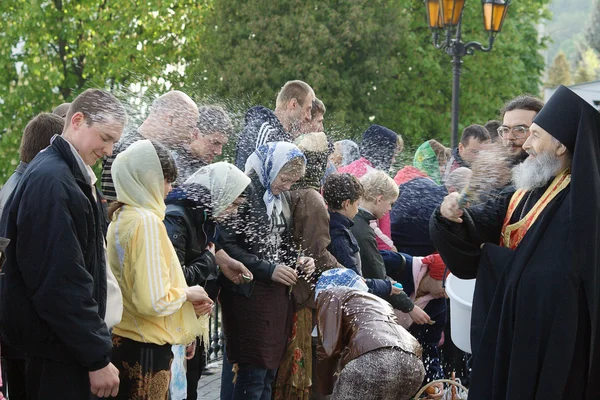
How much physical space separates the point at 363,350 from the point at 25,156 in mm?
2444

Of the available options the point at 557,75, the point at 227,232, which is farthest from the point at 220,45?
the point at 557,75

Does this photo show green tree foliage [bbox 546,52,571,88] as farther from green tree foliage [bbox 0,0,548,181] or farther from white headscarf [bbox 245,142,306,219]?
white headscarf [bbox 245,142,306,219]

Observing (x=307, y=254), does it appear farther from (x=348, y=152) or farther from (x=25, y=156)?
(x=348, y=152)

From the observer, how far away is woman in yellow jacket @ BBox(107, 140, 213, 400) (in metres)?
4.99

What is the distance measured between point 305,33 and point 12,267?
2114 cm

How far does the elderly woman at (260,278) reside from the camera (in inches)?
245

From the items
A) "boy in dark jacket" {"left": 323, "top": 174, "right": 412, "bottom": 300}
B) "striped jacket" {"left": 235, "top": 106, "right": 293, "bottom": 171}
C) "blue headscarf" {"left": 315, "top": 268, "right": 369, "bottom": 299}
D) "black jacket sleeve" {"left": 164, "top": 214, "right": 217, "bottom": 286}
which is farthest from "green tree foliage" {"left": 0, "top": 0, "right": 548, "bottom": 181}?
"blue headscarf" {"left": 315, "top": 268, "right": 369, "bottom": 299}

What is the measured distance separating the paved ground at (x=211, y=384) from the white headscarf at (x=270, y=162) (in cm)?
241

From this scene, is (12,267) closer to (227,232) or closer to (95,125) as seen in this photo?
(95,125)

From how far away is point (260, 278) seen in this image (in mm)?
6262

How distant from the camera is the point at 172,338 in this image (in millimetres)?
5176

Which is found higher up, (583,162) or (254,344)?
(583,162)

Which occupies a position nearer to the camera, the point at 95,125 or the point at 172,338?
the point at 95,125

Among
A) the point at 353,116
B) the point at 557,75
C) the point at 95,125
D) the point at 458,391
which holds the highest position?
the point at 95,125
